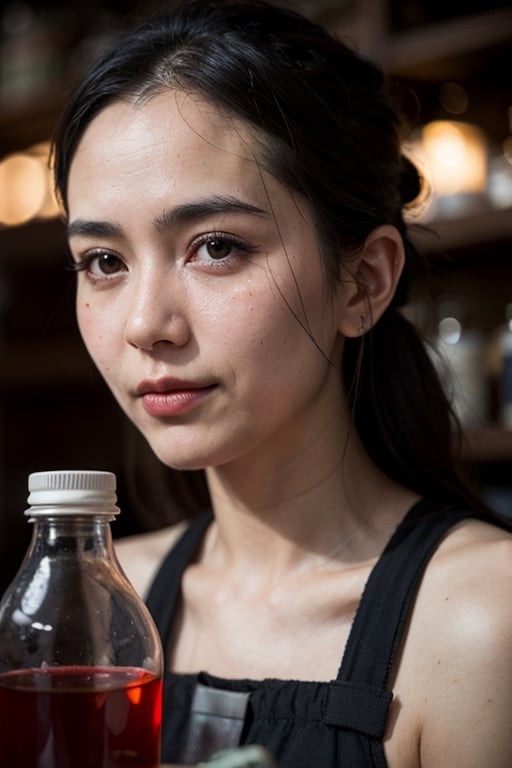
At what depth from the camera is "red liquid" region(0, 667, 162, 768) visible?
717 millimetres

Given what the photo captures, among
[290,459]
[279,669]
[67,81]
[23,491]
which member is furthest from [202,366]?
[23,491]

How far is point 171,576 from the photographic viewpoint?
138 centimetres

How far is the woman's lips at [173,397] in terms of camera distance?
3.49ft

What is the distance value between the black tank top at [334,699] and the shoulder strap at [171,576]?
0.10 meters

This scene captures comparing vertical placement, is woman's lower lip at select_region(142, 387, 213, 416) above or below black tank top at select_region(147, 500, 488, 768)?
above

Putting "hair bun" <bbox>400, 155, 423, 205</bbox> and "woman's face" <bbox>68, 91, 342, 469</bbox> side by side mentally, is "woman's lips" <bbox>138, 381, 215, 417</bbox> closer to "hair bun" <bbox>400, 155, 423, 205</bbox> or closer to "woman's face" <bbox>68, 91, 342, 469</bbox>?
"woman's face" <bbox>68, 91, 342, 469</bbox>

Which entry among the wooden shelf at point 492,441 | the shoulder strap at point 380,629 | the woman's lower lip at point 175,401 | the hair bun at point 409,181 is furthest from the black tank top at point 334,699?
the wooden shelf at point 492,441

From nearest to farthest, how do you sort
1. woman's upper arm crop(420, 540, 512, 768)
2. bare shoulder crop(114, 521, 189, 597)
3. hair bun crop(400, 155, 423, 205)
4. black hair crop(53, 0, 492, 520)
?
woman's upper arm crop(420, 540, 512, 768) < black hair crop(53, 0, 492, 520) < hair bun crop(400, 155, 423, 205) < bare shoulder crop(114, 521, 189, 597)

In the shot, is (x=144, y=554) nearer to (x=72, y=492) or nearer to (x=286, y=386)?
(x=286, y=386)

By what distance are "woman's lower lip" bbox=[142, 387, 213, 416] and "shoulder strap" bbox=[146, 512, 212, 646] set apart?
34 centimetres

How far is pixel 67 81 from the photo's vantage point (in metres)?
2.63

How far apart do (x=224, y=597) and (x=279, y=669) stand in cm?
16

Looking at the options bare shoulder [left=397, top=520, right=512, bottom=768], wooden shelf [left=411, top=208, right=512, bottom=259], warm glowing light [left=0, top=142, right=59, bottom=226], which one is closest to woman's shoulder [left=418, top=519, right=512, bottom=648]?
bare shoulder [left=397, top=520, right=512, bottom=768]

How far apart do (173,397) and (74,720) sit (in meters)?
0.41
